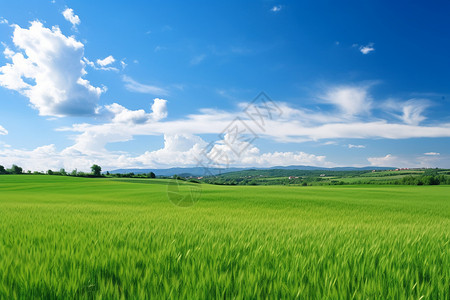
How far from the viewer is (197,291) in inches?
91.2

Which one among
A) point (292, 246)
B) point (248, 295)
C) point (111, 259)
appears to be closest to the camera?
point (248, 295)

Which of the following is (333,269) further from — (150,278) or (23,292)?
(23,292)

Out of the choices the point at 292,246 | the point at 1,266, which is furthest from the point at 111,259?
the point at 292,246

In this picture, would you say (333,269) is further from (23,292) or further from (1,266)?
(1,266)

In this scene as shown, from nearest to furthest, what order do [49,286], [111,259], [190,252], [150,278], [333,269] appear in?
[49,286], [150,278], [333,269], [111,259], [190,252]

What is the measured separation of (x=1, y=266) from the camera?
313 cm

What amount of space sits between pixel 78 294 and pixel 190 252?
1589 mm

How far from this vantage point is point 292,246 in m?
4.14

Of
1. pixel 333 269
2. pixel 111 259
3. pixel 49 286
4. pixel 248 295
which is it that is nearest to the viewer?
pixel 248 295

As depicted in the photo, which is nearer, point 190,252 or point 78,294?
point 78,294

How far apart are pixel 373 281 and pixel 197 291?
5.97 feet

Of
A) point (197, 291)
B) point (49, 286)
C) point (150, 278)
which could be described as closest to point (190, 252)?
point (150, 278)

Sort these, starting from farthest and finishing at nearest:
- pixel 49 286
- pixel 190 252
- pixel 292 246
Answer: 1. pixel 292 246
2. pixel 190 252
3. pixel 49 286

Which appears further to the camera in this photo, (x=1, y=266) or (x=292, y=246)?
(x=292, y=246)
